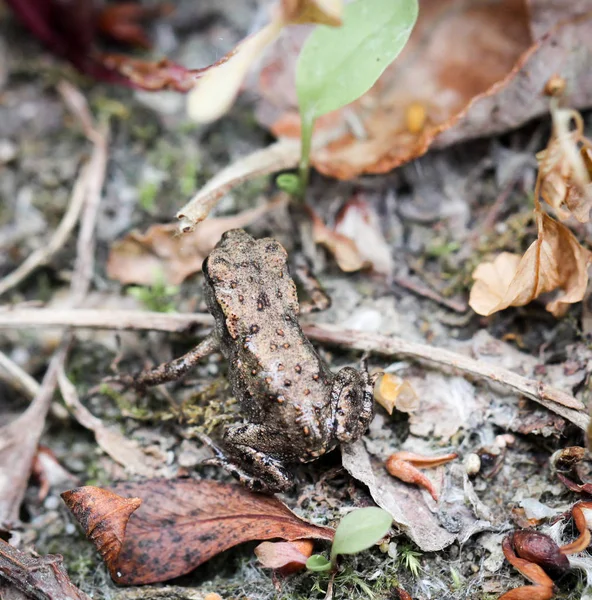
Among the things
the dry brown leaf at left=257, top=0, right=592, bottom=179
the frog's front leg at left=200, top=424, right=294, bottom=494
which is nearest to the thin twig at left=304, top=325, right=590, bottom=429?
the frog's front leg at left=200, top=424, right=294, bottom=494

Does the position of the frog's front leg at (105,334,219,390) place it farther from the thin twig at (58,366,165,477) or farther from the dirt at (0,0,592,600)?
the thin twig at (58,366,165,477)

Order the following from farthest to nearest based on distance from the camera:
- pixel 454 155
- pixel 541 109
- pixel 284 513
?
pixel 454 155 < pixel 541 109 < pixel 284 513

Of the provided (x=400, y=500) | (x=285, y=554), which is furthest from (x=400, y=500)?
(x=285, y=554)

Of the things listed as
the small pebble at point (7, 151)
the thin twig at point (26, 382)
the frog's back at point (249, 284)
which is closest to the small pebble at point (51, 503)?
the thin twig at point (26, 382)

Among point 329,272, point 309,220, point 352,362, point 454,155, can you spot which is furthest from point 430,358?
point 454,155

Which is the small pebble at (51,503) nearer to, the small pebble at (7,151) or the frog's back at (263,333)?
the frog's back at (263,333)

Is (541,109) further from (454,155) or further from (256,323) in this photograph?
(256,323)
